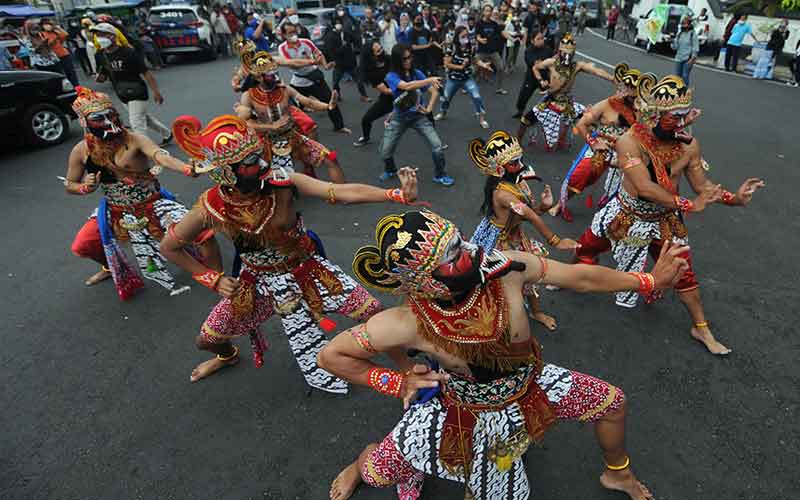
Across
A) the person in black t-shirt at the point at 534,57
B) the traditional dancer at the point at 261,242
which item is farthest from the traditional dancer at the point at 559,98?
the traditional dancer at the point at 261,242

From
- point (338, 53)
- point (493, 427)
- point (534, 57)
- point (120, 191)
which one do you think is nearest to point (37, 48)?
point (338, 53)

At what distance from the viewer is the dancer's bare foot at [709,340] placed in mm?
3871

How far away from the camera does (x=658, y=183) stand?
371cm

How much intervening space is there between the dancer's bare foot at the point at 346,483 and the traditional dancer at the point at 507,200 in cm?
179

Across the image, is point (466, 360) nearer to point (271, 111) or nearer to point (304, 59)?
point (271, 111)

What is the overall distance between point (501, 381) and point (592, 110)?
4390 mm

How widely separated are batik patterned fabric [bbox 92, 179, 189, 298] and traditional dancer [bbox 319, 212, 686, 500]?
3.03 meters

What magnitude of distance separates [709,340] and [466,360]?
2.86 m

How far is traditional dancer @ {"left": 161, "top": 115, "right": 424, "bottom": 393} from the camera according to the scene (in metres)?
2.92

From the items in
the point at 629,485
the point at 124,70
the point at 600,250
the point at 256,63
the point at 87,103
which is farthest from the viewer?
the point at 124,70

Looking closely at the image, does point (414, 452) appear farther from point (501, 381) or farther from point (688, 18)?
point (688, 18)

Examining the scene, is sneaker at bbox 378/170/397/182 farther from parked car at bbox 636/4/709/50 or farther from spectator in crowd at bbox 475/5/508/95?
parked car at bbox 636/4/709/50

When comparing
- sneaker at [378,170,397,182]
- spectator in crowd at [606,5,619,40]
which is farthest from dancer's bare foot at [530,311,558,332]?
spectator in crowd at [606,5,619,40]

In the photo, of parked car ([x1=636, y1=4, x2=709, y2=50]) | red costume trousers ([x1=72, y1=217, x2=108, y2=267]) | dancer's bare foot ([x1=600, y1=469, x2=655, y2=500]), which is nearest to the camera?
dancer's bare foot ([x1=600, y1=469, x2=655, y2=500])
